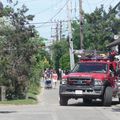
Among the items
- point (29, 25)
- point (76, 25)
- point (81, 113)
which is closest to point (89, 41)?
point (76, 25)

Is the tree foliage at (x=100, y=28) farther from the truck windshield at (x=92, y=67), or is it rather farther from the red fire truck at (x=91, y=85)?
the red fire truck at (x=91, y=85)

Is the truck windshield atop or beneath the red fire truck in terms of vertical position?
atop

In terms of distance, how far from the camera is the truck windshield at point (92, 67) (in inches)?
1065

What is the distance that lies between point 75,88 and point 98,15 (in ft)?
123

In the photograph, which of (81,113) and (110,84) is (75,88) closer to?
(110,84)

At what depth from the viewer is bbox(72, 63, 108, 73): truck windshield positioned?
2705cm

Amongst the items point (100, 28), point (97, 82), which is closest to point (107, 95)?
point (97, 82)

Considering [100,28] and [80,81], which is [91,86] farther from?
[100,28]

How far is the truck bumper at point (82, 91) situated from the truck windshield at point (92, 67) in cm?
140

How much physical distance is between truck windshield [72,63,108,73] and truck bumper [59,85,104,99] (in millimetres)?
1400

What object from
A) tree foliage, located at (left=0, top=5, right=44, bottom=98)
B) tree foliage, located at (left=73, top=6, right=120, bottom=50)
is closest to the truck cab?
tree foliage, located at (left=0, top=5, right=44, bottom=98)

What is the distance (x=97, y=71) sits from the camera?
2694cm

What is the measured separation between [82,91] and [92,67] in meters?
1.84

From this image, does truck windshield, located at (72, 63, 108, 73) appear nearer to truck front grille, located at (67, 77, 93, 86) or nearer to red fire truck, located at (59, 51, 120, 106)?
red fire truck, located at (59, 51, 120, 106)
